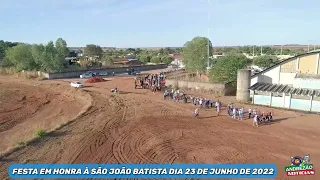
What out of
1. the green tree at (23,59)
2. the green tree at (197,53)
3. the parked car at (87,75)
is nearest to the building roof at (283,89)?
the green tree at (197,53)

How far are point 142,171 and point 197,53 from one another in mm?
40196

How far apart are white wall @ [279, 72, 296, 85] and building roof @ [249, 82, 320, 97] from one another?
22.1 inches

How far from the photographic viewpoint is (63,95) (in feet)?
127

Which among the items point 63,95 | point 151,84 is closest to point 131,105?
point 151,84

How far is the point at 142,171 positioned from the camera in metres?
14.8

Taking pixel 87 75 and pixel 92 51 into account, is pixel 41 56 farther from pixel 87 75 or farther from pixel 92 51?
pixel 92 51

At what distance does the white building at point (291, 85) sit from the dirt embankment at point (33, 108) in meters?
20.9

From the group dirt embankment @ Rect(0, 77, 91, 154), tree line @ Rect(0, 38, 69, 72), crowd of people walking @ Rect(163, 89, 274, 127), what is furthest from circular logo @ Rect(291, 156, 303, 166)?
tree line @ Rect(0, 38, 69, 72)

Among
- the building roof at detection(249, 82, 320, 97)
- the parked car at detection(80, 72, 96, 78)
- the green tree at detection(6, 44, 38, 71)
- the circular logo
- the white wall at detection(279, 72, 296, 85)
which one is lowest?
the circular logo

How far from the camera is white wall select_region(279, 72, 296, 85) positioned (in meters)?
32.1

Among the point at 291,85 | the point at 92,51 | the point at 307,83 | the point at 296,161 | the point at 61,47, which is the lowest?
the point at 296,161

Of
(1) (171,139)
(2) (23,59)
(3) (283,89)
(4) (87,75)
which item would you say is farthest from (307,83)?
(2) (23,59)

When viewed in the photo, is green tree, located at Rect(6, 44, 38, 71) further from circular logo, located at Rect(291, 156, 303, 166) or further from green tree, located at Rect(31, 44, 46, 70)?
circular logo, located at Rect(291, 156, 303, 166)

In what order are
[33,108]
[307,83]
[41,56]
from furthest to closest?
1. [41,56]
2. [33,108]
3. [307,83]
